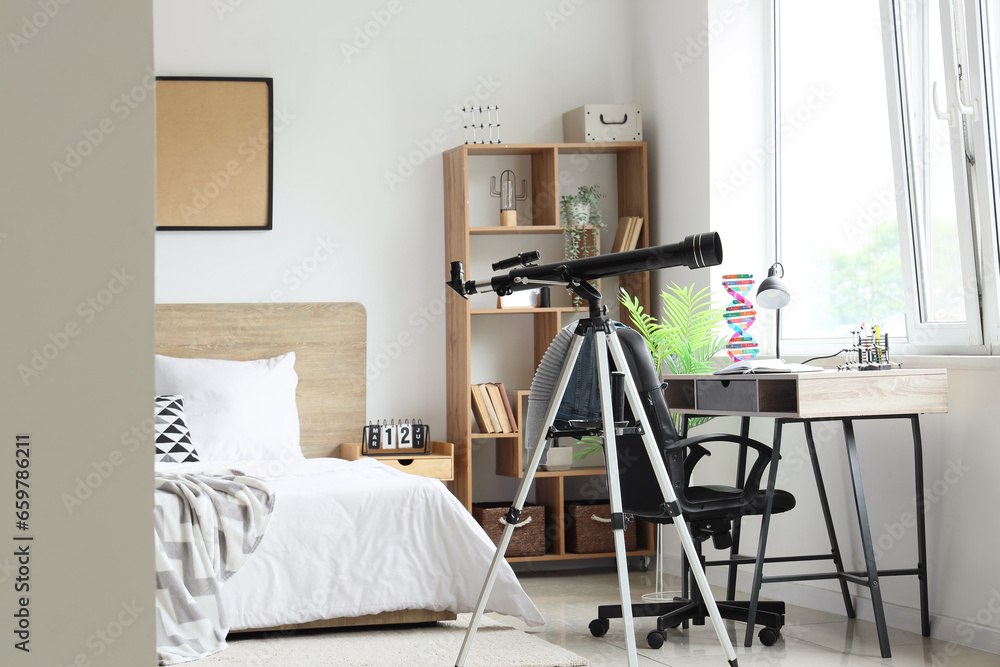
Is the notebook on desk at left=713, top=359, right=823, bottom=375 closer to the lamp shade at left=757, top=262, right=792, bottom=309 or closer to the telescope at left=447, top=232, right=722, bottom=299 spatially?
the lamp shade at left=757, top=262, right=792, bottom=309

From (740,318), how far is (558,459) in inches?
47.4

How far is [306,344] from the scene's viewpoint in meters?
4.84

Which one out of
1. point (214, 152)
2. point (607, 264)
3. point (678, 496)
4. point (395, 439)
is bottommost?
point (678, 496)

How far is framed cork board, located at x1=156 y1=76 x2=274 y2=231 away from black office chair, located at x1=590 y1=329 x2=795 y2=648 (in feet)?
8.12

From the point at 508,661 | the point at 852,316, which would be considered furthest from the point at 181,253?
the point at 852,316

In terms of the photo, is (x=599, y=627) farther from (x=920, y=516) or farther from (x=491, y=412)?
(x=491, y=412)

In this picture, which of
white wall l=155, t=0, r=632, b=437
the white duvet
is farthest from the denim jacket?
white wall l=155, t=0, r=632, b=437

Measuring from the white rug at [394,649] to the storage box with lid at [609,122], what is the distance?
252 centimetres

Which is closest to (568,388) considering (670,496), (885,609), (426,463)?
(670,496)

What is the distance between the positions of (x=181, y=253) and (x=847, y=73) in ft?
10.3

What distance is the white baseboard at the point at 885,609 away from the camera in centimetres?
308

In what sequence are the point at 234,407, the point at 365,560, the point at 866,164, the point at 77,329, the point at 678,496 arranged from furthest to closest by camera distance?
the point at 234,407
the point at 866,164
the point at 365,560
the point at 678,496
the point at 77,329

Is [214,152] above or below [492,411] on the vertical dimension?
above

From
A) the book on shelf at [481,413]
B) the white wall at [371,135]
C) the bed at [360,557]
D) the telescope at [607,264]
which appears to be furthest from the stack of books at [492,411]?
the telescope at [607,264]
